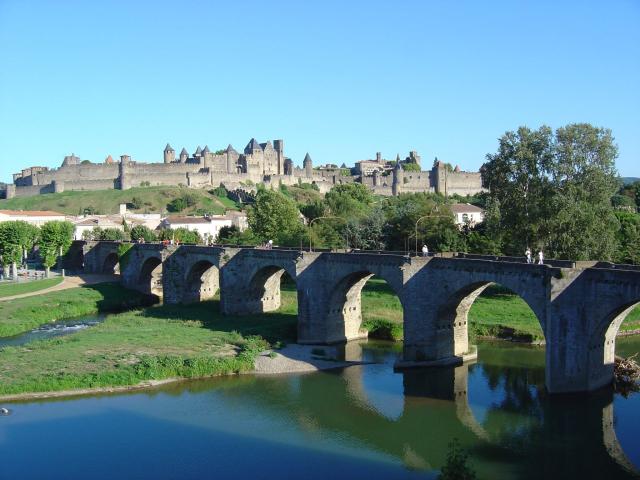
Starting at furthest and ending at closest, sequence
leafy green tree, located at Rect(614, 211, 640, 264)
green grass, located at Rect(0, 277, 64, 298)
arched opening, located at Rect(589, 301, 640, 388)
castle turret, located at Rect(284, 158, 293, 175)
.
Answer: castle turret, located at Rect(284, 158, 293, 175) → green grass, located at Rect(0, 277, 64, 298) → leafy green tree, located at Rect(614, 211, 640, 264) → arched opening, located at Rect(589, 301, 640, 388)

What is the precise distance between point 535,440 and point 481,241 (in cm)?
2660

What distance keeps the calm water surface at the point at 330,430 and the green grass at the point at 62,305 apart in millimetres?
18508

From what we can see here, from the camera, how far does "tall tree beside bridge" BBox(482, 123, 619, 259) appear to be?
3709 cm

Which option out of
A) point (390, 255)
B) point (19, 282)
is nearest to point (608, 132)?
point (390, 255)

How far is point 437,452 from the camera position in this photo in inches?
797

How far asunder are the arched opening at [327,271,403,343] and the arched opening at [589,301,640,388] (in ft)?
38.7

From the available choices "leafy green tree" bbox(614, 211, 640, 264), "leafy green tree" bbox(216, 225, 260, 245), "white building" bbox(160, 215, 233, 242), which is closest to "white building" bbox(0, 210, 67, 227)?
"white building" bbox(160, 215, 233, 242)

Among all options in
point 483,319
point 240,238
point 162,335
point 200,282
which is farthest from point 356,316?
point 240,238

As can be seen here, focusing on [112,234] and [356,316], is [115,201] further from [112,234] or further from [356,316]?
[356,316]

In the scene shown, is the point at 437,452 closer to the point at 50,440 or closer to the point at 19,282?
the point at 50,440

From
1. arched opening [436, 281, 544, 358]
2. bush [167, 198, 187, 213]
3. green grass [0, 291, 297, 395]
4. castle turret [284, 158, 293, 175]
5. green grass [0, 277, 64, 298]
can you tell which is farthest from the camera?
castle turret [284, 158, 293, 175]

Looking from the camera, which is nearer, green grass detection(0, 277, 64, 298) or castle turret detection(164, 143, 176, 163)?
green grass detection(0, 277, 64, 298)

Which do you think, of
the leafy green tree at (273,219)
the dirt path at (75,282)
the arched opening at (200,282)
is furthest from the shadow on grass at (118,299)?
the leafy green tree at (273,219)

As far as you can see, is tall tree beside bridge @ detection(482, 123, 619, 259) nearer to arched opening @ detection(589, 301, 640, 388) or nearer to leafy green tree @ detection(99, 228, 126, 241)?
arched opening @ detection(589, 301, 640, 388)
